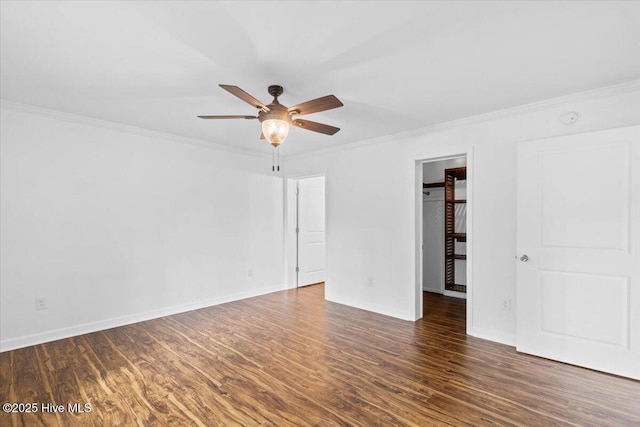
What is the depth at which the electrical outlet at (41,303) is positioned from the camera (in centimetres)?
322

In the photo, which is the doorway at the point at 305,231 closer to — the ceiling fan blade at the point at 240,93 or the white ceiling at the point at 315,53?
the white ceiling at the point at 315,53

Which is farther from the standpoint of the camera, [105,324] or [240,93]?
[105,324]

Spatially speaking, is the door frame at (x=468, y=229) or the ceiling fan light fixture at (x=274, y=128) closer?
the ceiling fan light fixture at (x=274, y=128)

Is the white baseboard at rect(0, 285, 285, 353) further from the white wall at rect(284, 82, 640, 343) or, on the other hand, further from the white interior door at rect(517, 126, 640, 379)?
the white interior door at rect(517, 126, 640, 379)

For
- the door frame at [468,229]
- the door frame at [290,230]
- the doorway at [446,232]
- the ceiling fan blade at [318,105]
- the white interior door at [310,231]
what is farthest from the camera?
the white interior door at [310,231]

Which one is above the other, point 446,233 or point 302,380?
point 446,233

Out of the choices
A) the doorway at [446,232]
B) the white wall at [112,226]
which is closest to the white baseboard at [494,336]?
the doorway at [446,232]

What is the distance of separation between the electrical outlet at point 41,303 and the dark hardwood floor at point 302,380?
1.25 feet

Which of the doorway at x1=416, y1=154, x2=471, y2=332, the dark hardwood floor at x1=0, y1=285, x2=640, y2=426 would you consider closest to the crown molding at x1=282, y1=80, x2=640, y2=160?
the doorway at x1=416, y1=154, x2=471, y2=332

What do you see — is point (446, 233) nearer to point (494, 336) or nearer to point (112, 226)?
point (494, 336)

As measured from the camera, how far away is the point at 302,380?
8.22 ft

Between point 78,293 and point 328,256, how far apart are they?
10.5 ft

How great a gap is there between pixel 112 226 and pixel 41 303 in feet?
3.30

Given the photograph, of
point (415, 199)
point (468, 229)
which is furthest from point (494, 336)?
point (415, 199)
